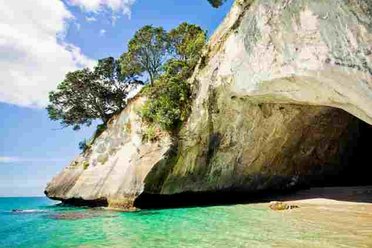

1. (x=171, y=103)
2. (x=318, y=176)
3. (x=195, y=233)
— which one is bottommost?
(x=195, y=233)

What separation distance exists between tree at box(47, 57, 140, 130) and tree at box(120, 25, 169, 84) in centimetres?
123

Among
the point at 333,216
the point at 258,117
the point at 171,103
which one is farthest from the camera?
the point at 171,103

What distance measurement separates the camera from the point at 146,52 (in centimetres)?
2173

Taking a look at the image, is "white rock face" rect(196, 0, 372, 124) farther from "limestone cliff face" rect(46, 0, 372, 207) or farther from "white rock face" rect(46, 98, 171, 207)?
"white rock face" rect(46, 98, 171, 207)

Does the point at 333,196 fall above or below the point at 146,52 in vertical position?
below

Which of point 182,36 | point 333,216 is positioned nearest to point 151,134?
point 182,36

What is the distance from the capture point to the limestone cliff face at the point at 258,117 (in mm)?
8992

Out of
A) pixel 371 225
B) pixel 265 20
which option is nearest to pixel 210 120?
pixel 265 20

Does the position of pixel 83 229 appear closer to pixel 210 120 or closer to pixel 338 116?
pixel 210 120

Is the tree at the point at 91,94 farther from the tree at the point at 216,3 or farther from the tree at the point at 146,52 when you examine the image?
the tree at the point at 216,3

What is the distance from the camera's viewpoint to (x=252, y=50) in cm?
1208

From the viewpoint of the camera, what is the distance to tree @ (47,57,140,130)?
75.8ft

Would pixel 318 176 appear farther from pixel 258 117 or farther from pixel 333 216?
pixel 333 216

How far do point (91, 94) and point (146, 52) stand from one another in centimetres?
449
